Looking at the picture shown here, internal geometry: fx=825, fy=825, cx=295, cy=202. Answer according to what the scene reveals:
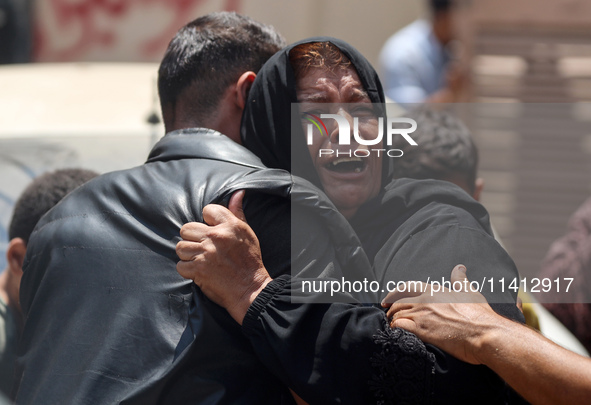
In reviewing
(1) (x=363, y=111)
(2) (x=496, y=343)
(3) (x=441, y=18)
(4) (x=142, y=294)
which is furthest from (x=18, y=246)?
(3) (x=441, y=18)

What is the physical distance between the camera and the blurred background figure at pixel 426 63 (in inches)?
216

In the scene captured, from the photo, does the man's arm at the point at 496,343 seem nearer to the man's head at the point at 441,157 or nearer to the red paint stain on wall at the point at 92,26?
the man's head at the point at 441,157

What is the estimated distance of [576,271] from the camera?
10.8 ft

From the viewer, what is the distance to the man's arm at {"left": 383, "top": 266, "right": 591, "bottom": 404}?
5.79 ft

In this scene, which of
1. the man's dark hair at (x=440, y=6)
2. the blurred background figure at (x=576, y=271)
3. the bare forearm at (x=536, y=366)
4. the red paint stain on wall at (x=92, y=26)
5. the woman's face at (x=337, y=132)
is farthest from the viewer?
the red paint stain on wall at (x=92, y=26)

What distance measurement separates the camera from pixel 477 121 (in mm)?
6141

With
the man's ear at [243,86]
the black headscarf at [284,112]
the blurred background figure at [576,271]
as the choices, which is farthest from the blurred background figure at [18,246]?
the blurred background figure at [576,271]

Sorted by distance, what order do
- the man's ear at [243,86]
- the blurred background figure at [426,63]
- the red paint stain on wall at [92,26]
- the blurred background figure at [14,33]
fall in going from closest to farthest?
the man's ear at [243,86], the blurred background figure at [426,63], the blurred background figure at [14,33], the red paint stain on wall at [92,26]

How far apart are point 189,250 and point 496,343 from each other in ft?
2.33

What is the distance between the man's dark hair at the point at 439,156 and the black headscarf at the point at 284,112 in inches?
24.9

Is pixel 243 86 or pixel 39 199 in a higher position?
pixel 243 86

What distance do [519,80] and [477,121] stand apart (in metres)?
0.46

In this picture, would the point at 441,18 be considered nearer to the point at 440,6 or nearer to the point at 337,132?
the point at 440,6

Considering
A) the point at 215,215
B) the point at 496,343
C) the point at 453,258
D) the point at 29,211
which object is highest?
the point at 215,215
